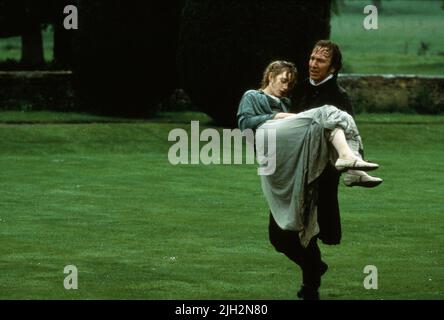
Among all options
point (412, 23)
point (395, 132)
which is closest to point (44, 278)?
point (395, 132)

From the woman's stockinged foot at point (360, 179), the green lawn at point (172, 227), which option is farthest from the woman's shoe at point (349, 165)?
the green lawn at point (172, 227)

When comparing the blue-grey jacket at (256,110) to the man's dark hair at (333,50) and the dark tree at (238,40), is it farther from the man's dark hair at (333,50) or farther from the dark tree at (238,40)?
the dark tree at (238,40)

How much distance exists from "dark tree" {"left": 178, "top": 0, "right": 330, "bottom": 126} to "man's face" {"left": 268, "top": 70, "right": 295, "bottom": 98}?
16.6m

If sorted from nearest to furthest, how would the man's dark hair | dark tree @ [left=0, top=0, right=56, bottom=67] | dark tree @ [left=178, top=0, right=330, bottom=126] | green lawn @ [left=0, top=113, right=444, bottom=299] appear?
the man's dark hair < green lawn @ [left=0, top=113, right=444, bottom=299] < dark tree @ [left=178, top=0, right=330, bottom=126] < dark tree @ [left=0, top=0, right=56, bottom=67]

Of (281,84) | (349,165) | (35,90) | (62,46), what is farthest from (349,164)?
(62,46)

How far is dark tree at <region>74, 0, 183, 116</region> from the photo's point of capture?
92.1ft

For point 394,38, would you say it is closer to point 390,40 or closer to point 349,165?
point 390,40

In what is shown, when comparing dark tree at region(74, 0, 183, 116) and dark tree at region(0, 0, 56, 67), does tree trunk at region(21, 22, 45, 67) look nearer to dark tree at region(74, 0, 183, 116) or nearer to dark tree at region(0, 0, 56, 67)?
dark tree at region(0, 0, 56, 67)

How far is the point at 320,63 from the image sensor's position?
9.62m

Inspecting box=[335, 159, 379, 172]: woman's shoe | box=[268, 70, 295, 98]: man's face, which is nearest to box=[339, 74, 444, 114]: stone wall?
box=[268, 70, 295, 98]: man's face

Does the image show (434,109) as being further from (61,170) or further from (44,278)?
(44,278)

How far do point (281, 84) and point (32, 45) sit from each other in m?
27.8

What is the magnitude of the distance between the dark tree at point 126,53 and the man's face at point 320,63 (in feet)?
61.3
